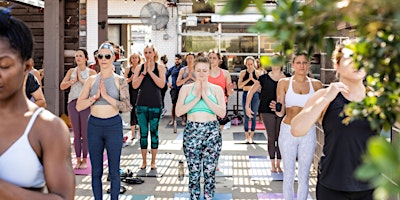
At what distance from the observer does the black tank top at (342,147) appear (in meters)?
3.48

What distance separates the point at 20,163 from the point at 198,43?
586 inches

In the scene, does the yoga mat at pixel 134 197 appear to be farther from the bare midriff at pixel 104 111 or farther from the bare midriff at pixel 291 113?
the bare midriff at pixel 291 113

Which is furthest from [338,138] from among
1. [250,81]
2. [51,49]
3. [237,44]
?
[237,44]

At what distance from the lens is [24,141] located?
188 cm

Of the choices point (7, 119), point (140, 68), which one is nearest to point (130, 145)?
point (140, 68)

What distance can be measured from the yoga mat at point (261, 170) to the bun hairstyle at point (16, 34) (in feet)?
19.6

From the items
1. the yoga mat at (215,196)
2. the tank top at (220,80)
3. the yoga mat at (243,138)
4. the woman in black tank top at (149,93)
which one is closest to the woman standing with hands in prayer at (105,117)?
the yoga mat at (215,196)

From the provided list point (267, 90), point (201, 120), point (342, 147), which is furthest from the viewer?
point (267, 90)

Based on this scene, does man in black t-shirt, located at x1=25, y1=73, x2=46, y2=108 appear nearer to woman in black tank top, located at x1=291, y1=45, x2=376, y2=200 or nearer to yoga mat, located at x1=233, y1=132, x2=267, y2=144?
woman in black tank top, located at x1=291, y1=45, x2=376, y2=200

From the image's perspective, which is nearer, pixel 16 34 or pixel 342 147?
pixel 16 34

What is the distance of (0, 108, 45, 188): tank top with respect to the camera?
187 cm

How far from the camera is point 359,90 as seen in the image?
3707 millimetres

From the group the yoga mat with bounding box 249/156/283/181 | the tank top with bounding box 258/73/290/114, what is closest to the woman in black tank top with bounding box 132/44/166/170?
the tank top with bounding box 258/73/290/114

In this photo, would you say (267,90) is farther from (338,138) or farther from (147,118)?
(338,138)
